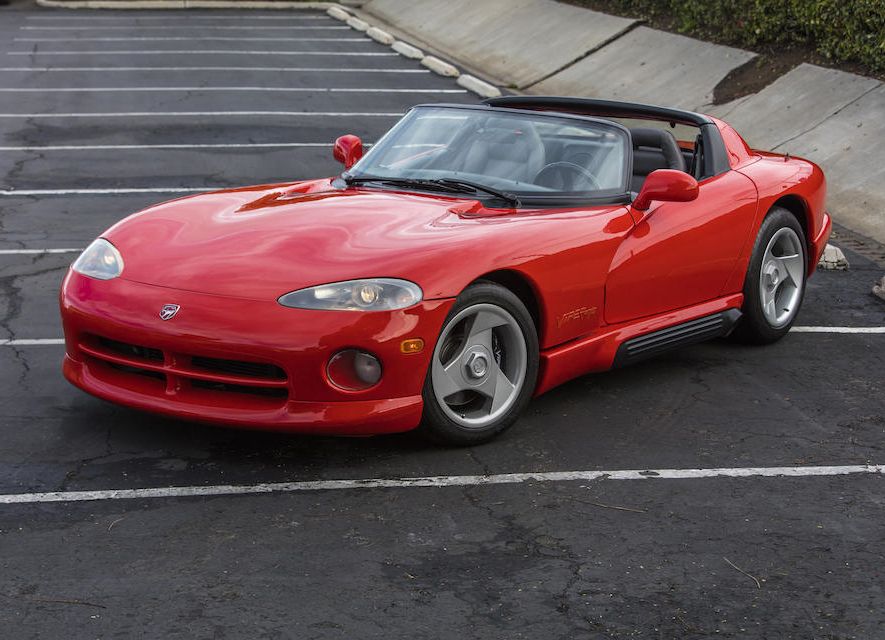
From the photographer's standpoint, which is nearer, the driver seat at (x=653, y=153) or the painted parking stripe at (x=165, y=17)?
the driver seat at (x=653, y=153)

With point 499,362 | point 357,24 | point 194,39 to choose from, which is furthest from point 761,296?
point 357,24

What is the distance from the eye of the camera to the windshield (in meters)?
6.01

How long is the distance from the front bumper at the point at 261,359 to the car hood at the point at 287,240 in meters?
0.11

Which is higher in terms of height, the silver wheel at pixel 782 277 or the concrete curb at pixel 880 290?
the silver wheel at pixel 782 277

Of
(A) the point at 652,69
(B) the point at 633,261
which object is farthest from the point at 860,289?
(A) the point at 652,69

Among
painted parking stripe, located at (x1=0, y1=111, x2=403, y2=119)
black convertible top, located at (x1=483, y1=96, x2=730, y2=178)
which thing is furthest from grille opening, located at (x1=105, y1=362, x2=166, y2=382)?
painted parking stripe, located at (x1=0, y1=111, x2=403, y2=119)

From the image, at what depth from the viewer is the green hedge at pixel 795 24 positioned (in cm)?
1352

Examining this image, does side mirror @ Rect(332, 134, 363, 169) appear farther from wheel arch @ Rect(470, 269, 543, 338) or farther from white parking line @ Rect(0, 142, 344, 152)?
white parking line @ Rect(0, 142, 344, 152)

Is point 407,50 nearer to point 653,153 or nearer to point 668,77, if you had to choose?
point 668,77

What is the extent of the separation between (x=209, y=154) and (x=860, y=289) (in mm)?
7070

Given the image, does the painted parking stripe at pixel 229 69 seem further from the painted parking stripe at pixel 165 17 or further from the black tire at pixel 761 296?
the black tire at pixel 761 296

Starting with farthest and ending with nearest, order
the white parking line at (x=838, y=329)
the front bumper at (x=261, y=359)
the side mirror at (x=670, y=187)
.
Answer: the white parking line at (x=838, y=329) → the side mirror at (x=670, y=187) → the front bumper at (x=261, y=359)

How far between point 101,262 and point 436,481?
1.71 metres

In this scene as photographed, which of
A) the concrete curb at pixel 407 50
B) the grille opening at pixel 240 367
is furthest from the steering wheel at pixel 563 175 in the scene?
the concrete curb at pixel 407 50
